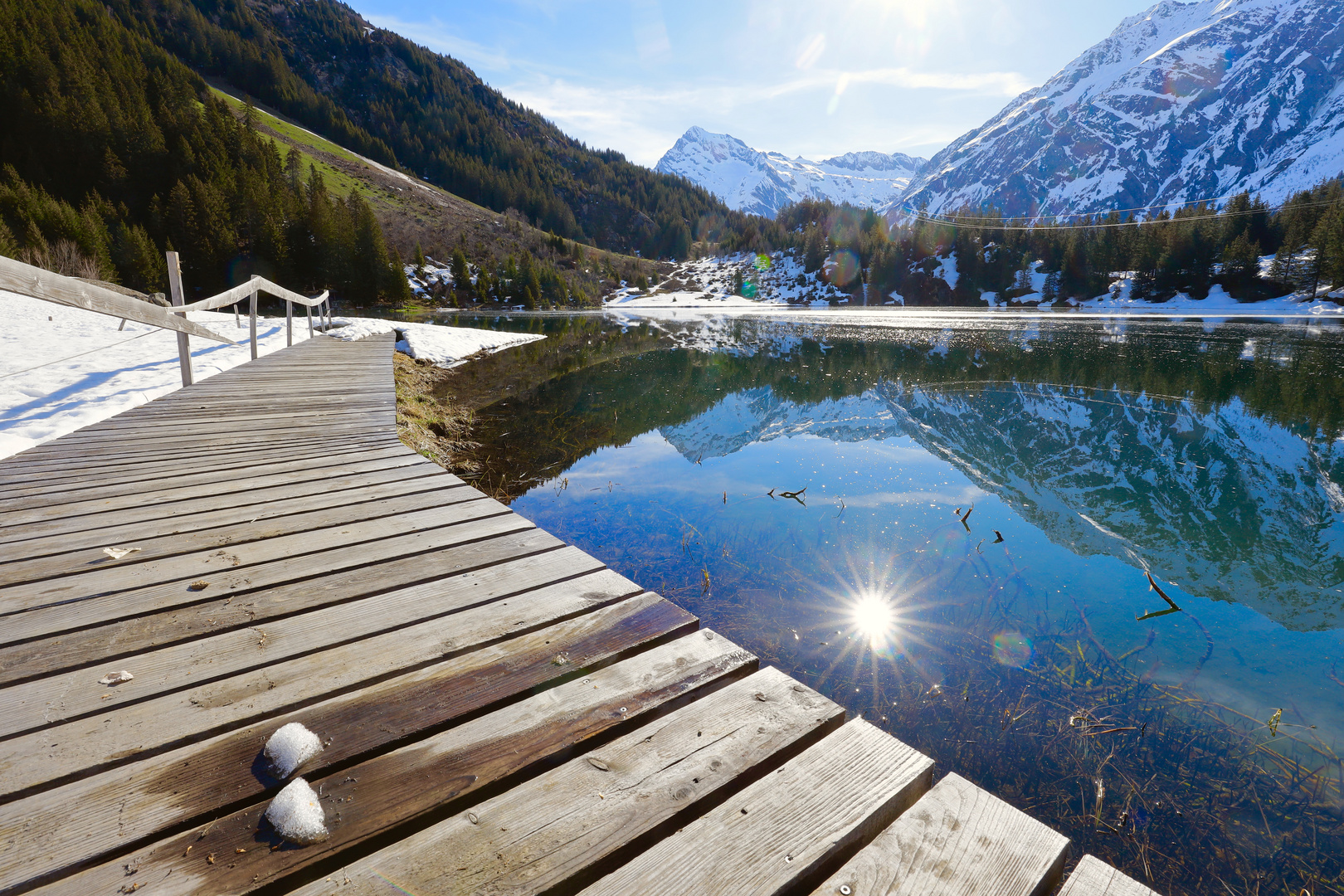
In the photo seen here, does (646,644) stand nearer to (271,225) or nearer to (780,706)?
(780,706)

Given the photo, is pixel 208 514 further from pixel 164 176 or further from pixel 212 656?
pixel 164 176

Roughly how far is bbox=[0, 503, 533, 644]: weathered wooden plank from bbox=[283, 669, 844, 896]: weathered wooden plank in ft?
5.39

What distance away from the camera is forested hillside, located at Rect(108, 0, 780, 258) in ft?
392

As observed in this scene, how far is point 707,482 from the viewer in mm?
7230

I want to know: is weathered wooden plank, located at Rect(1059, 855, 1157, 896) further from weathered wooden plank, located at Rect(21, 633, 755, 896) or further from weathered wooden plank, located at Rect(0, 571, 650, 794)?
weathered wooden plank, located at Rect(0, 571, 650, 794)

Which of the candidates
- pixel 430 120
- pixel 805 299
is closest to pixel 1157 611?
pixel 805 299

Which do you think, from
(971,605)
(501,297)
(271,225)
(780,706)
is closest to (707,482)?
(971,605)

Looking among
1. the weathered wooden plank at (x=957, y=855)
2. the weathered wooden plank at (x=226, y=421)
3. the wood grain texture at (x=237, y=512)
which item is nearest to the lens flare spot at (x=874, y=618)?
the weathered wooden plank at (x=957, y=855)

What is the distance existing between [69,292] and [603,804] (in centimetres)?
581

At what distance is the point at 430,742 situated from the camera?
63.5 inches

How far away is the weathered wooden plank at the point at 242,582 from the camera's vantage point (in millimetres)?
2172

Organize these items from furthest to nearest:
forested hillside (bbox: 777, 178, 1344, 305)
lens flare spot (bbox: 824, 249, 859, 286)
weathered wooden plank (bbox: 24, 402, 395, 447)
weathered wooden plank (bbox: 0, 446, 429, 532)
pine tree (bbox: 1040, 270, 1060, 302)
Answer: lens flare spot (bbox: 824, 249, 859, 286) → pine tree (bbox: 1040, 270, 1060, 302) → forested hillside (bbox: 777, 178, 1344, 305) → weathered wooden plank (bbox: 24, 402, 395, 447) → weathered wooden plank (bbox: 0, 446, 429, 532)

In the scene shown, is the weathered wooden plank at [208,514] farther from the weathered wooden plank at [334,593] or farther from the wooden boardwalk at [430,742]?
the weathered wooden plank at [334,593]

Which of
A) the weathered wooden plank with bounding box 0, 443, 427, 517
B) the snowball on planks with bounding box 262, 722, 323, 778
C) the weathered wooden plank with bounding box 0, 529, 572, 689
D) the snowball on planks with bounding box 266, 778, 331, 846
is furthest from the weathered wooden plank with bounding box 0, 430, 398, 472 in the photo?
the snowball on planks with bounding box 266, 778, 331, 846
